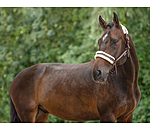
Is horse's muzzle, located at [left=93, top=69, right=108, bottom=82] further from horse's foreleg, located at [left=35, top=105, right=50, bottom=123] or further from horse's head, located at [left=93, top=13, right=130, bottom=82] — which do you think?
horse's foreleg, located at [left=35, top=105, right=50, bottom=123]

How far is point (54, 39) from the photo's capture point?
24.0 ft

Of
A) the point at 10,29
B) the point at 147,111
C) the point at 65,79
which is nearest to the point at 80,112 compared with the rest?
the point at 65,79

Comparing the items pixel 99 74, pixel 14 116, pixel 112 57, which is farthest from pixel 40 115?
pixel 112 57

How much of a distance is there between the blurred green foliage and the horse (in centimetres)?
308

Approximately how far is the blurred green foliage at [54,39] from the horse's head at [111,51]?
3654 mm

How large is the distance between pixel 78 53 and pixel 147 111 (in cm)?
296

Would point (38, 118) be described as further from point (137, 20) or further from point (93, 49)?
point (137, 20)

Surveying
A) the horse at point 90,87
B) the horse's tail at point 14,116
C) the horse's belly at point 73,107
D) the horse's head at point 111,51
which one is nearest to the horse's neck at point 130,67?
the horse at point 90,87

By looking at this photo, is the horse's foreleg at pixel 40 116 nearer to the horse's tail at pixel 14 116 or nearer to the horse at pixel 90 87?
the horse at pixel 90 87

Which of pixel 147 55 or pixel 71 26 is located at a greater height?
pixel 71 26

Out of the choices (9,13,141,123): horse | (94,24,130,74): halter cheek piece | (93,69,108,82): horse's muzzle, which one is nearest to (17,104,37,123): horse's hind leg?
(9,13,141,123): horse

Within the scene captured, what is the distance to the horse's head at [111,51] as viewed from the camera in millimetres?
2197

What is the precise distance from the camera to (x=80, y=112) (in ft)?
8.75

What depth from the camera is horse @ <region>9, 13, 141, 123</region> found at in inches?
89.2
